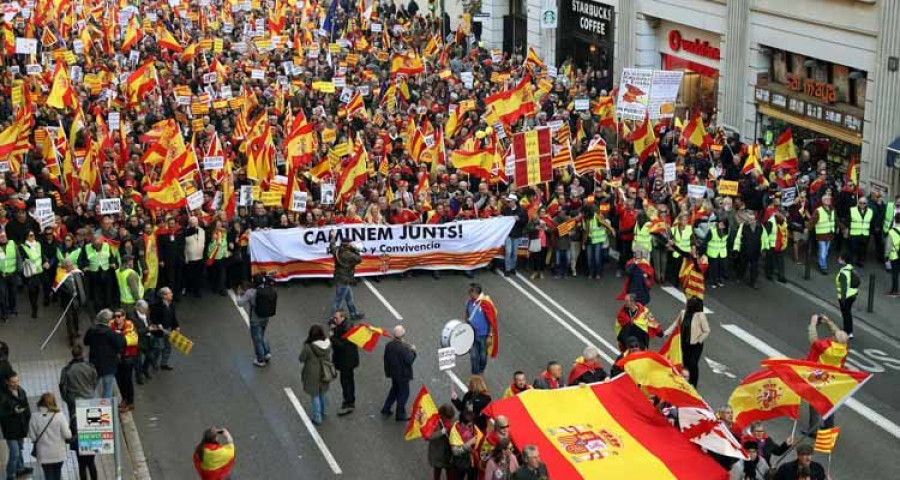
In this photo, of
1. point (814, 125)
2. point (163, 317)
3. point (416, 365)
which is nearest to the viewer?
point (163, 317)

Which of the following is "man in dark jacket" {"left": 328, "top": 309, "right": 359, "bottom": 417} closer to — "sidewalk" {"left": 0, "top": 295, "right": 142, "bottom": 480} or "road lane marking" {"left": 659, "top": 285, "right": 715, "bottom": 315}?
"sidewalk" {"left": 0, "top": 295, "right": 142, "bottom": 480}

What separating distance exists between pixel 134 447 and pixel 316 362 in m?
2.51

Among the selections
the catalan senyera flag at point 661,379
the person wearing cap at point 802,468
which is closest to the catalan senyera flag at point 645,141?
the catalan senyera flag at point 661,379

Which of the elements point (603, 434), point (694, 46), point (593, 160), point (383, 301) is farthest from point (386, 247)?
point (694, 46)

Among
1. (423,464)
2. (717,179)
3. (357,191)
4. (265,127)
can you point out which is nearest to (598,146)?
(717,179)

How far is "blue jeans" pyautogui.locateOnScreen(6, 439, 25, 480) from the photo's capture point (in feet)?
53.6

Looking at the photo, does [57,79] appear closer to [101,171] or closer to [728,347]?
[101,171]

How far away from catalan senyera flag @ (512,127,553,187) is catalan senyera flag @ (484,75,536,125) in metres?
5.10

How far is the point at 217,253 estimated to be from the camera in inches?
925

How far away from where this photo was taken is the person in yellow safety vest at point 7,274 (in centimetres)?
2216

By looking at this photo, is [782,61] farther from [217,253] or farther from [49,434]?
[49,434]

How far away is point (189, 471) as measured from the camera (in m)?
17.1

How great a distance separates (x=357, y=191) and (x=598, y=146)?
469 cm

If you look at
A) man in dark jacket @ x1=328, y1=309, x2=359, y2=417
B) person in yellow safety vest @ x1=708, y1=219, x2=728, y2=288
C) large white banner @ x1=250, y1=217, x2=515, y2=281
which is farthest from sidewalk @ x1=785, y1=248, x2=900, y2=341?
man in dark jacket @ x1=328, y1=309, x2=359, y2=417
